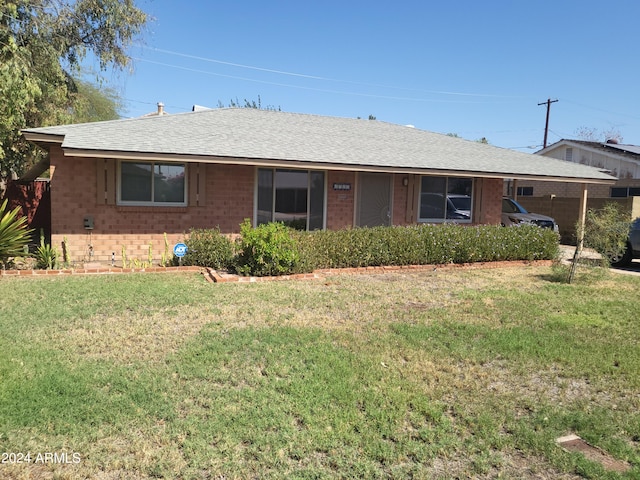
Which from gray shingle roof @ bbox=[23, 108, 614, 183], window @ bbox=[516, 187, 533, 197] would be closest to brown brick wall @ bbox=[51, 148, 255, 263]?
gray shingle roof @ bbox=[23, 108, 614, 183]

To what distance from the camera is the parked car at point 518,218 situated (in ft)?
56.9

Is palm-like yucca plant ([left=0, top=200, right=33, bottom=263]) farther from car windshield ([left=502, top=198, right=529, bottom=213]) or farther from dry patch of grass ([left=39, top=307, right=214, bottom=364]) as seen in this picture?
car windshield ([left=502, top=198, right=529, bottom=213])

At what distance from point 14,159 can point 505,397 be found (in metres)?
15.6

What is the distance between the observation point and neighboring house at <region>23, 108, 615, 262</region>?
11.1 m

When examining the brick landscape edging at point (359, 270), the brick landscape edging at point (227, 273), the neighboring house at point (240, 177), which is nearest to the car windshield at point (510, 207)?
the neighboring house at point (240, 177)

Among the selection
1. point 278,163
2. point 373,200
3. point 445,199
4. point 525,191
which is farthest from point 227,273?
point 525,191

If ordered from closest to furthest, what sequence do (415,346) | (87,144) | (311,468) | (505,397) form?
(311,468), (505,397), (415,346), (87,144)

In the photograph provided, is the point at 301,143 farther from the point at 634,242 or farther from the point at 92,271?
the point at 634,242

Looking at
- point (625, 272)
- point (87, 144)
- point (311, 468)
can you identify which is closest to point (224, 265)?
point (87, 144)

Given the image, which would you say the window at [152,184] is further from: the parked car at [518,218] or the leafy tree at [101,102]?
the leafy tree at [101,102]

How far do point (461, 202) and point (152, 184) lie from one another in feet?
29.6

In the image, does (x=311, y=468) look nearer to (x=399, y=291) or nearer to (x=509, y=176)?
(x=399, y=291)

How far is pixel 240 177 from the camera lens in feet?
41.6

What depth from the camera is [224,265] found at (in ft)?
35.1
